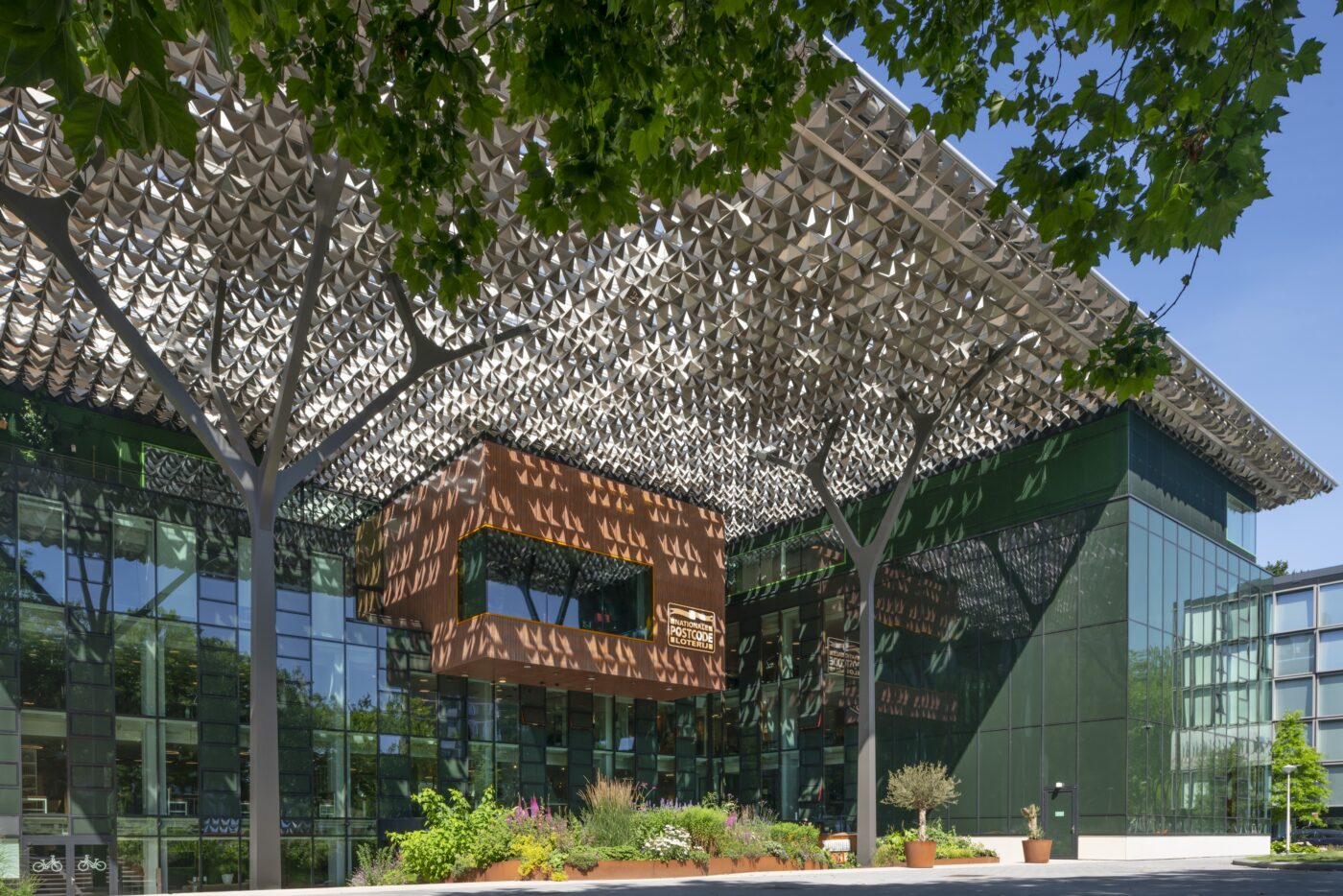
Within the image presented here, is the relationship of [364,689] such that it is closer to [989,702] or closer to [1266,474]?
[989,702]

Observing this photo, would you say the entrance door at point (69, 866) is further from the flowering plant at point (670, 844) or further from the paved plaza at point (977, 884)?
the flowering plant at point (670, 844)

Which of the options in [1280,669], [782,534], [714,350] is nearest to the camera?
[714,350]

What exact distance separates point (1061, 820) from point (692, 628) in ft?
42.1

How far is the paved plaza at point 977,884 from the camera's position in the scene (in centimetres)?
1572

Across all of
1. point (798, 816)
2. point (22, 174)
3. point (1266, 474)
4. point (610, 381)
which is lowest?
point (798, 816)

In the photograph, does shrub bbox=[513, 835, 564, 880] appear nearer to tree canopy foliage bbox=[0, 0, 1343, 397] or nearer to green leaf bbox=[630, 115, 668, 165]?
tree canopy foliage bbox=[0, 0, 1343, 397]

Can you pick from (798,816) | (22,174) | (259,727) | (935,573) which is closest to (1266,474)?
(935,573)

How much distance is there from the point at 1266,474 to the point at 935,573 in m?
11.9

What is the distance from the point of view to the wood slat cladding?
3186cm

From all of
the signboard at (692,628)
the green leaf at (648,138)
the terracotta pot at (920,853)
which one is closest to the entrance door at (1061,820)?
the terracotta pot at (920,853)

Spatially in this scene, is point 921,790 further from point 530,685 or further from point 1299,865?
point 530,685

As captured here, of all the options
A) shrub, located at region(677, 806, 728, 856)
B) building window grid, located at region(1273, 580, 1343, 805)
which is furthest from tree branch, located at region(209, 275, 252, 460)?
building window grid, located at region(1273, 580, 1343, 805)

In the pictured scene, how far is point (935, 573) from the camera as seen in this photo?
118 feet

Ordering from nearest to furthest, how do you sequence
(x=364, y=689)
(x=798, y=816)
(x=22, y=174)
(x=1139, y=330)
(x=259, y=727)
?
(x=1139, y=330)
(x=259, y=727)
(x=22, y=174)
(x=364, y=689)
(x=798, y=816)
